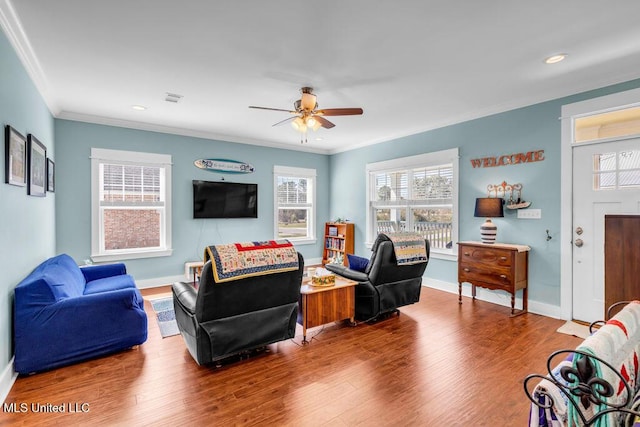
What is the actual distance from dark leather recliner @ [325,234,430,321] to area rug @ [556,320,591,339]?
1553mm

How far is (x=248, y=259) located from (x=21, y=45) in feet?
8.49

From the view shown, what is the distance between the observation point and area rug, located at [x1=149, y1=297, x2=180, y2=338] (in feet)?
11.0

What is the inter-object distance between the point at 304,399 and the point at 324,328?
126 cm

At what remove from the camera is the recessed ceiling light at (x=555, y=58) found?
2.84m

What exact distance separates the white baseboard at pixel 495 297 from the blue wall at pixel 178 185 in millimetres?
2901

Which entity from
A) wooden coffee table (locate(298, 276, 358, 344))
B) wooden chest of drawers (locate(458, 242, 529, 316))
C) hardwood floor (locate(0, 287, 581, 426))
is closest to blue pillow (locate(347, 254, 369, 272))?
wooden coffee table (locate(298, 276, 358, 344))

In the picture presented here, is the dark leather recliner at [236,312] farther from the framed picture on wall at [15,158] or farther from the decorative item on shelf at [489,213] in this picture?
the decorative item on shelf at [489,213]

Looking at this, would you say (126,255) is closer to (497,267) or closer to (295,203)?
(295,203)

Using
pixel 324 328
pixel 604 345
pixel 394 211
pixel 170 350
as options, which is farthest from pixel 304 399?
pixel 394 211

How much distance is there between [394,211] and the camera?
5977 millimetres

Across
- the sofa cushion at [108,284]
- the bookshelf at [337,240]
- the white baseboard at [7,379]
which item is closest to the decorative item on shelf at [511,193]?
the bookshelf at [337,240]

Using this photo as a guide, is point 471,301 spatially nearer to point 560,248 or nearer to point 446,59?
point 560,248

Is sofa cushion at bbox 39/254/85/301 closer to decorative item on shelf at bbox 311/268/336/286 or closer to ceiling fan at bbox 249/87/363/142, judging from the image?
decorative item on shelf at bbox 311/268/336/286

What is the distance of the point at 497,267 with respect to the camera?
3873mm
